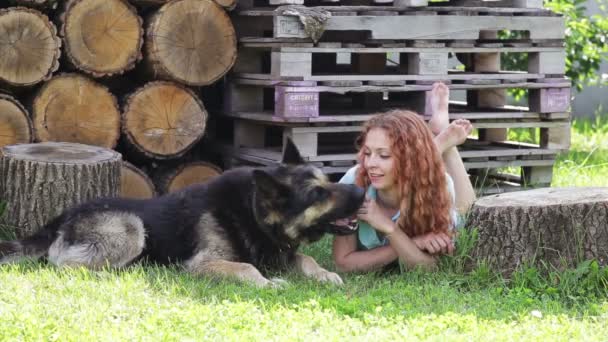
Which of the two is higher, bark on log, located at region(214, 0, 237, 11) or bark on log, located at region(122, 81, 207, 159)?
bark on log, located at region(214, 0, 237, 11)

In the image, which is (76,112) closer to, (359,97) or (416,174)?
(416,174)

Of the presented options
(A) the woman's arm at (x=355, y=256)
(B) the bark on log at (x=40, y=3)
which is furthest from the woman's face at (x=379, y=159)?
(B) the bark on log at (x=40, y=3)

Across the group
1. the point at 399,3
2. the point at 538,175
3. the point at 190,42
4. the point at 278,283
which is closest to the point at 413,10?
the point at 399,3

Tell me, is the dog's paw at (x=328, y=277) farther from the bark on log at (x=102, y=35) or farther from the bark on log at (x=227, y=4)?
the bark on log at (x=227, y=4)

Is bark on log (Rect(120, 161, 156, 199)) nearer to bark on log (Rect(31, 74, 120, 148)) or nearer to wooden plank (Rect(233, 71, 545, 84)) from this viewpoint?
bark on log (Rect(31, 74, 120, 148))

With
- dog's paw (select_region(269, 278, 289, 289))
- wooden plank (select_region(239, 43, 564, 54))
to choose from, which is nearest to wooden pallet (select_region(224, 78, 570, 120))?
wooden plank (select_region(239, 43, 564, 54))

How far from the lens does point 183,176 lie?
8.16 meters

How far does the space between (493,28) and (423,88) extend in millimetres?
878

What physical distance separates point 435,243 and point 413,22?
2662 mm

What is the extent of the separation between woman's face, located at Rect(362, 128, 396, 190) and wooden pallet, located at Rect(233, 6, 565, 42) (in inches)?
72.6

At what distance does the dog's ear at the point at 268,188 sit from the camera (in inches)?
226

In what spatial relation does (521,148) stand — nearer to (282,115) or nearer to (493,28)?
(493,28)

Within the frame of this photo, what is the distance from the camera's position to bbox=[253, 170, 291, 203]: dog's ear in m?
5.75

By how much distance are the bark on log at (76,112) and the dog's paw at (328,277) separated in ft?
8.34
